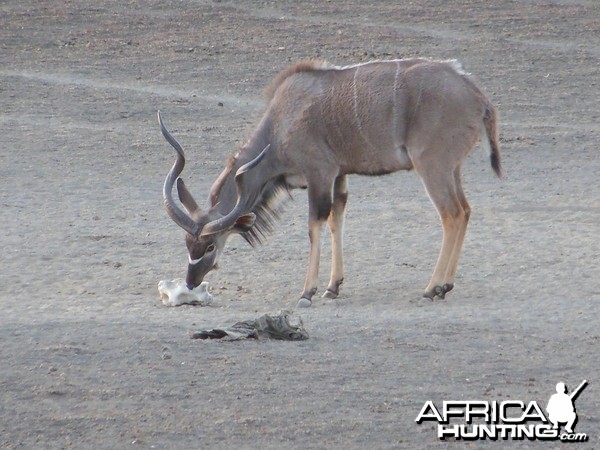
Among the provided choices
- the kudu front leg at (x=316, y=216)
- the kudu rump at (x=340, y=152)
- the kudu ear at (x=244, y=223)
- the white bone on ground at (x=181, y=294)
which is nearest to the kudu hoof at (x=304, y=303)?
the kudu rump at (x=340, y=152)

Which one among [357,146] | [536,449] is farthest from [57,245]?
[536,449]

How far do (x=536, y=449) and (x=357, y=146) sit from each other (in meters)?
3.93

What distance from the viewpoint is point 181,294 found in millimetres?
8898

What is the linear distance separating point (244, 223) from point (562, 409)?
3661 mm

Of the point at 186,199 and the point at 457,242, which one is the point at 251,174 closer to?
the point at 186,199

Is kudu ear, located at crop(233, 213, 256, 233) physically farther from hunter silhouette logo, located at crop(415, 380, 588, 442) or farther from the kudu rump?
hunter silhouette logo, located at crop(415, 380, 588, 442)

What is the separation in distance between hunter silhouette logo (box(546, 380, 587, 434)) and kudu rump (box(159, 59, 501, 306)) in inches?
104

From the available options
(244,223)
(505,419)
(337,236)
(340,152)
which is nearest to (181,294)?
(244,223)

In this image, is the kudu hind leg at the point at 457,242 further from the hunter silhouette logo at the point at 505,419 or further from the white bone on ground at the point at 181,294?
the hunter silhouette logo at the point at 505,419

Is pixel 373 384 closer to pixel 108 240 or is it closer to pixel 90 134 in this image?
pixel 108 240

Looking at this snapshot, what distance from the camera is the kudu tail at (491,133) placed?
9.42 meters

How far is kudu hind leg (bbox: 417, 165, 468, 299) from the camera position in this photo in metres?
9.19

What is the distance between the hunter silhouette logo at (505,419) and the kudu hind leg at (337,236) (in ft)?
9.74

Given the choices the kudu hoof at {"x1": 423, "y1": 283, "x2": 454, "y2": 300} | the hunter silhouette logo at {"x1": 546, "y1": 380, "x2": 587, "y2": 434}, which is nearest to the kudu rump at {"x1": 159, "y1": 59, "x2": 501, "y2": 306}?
the kudu hoof at {"x1": 423, "y1": 283, "x2": 454, "y2": 300}
